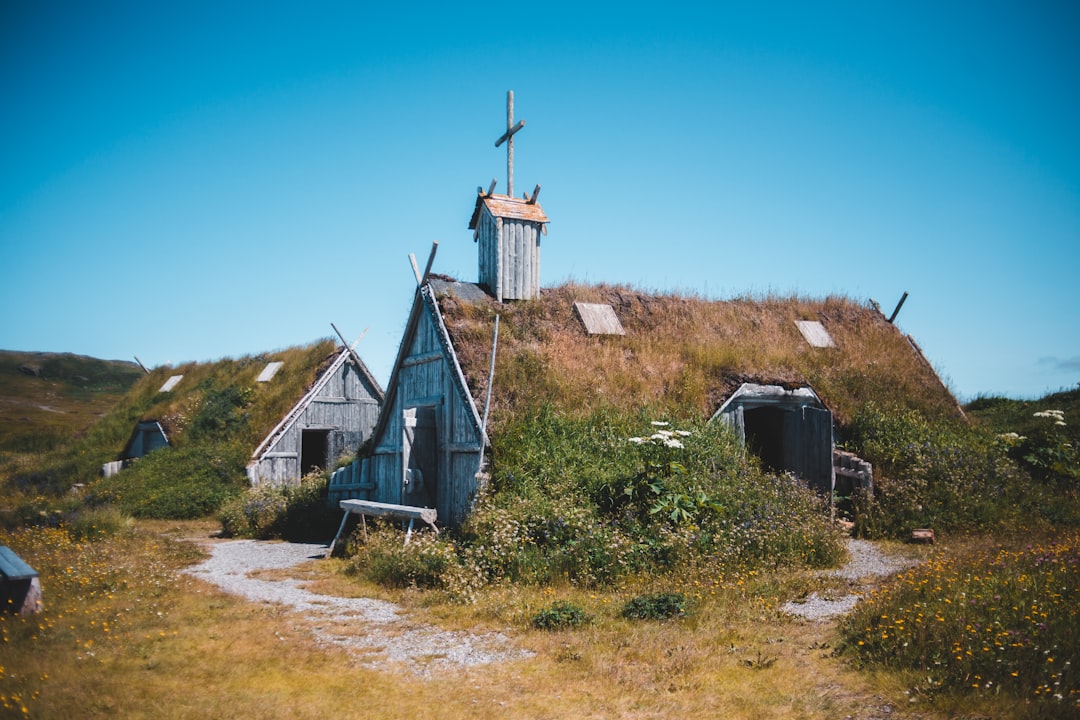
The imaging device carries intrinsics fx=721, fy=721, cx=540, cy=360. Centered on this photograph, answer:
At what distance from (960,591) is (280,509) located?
52.6 feet

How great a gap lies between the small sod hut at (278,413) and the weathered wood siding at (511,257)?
30.8 feet

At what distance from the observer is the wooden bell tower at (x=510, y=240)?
17.5 m

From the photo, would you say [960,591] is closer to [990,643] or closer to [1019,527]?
[990,643]

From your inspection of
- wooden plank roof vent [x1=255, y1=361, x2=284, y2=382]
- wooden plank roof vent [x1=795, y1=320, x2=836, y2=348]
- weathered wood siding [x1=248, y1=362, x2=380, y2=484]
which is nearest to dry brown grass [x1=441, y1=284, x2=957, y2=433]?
wooden plank roof vent [x1=795, y1=320, x2=836, y2=348]

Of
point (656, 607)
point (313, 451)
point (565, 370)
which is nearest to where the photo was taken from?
point (656, 607)

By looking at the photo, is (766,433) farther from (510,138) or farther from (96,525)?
(96,525)

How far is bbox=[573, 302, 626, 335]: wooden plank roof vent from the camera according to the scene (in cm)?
1770

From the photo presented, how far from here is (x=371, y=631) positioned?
29.2 feet

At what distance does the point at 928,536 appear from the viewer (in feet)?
45.8

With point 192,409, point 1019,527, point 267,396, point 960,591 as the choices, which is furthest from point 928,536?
point 192,409

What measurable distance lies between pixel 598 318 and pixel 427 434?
517 cm

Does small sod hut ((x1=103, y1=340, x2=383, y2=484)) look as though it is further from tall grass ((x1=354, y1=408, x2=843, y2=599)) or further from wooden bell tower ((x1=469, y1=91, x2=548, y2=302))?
tall grass ((x1=354, y1=408, x2=843, y2=599))

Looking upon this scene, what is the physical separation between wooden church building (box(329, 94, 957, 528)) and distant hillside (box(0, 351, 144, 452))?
2427 centimetres

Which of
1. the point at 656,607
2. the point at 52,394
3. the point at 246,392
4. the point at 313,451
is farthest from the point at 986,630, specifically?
the point at 52,394
